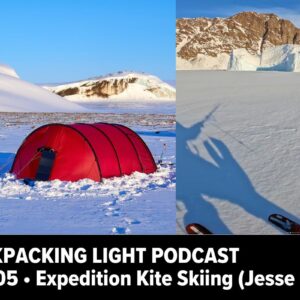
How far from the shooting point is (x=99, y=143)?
25.2ft

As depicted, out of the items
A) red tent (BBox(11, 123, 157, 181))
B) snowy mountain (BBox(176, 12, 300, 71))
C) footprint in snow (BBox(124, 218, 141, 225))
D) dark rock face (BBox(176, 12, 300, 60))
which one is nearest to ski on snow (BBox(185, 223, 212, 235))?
footprint in snow (BBox(124, 218, 141, 225))

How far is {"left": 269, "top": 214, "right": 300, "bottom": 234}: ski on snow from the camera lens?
509 cm

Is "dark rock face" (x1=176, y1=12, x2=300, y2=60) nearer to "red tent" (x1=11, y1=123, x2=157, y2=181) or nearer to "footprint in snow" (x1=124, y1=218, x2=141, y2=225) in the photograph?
"red tent" (x1=11, y1=123, x2=157, y2=181)

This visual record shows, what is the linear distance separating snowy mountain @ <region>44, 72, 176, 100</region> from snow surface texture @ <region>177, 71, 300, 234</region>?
79.0 m

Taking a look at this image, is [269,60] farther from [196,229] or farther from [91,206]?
[196,229]

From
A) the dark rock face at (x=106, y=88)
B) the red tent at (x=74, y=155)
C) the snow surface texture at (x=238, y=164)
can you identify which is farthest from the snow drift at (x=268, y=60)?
the red tent at (x=74, y=155)

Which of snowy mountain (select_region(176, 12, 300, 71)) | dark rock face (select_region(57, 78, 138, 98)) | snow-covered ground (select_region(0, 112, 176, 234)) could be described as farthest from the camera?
snowy mountain (select_region(176, 12, 300, 71))

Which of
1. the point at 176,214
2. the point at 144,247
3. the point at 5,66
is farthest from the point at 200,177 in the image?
the point at 5,66

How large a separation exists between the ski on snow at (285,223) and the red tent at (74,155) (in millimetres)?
2994

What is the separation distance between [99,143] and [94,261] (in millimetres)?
4458

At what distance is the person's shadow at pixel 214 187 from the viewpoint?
567 centimetres

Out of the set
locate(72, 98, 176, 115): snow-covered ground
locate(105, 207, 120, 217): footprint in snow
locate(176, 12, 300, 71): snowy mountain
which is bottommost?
locate(105, 207, 120, 217): footprint in snow

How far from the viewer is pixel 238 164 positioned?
24.8 feet

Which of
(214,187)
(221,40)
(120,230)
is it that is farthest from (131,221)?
(221,40)
